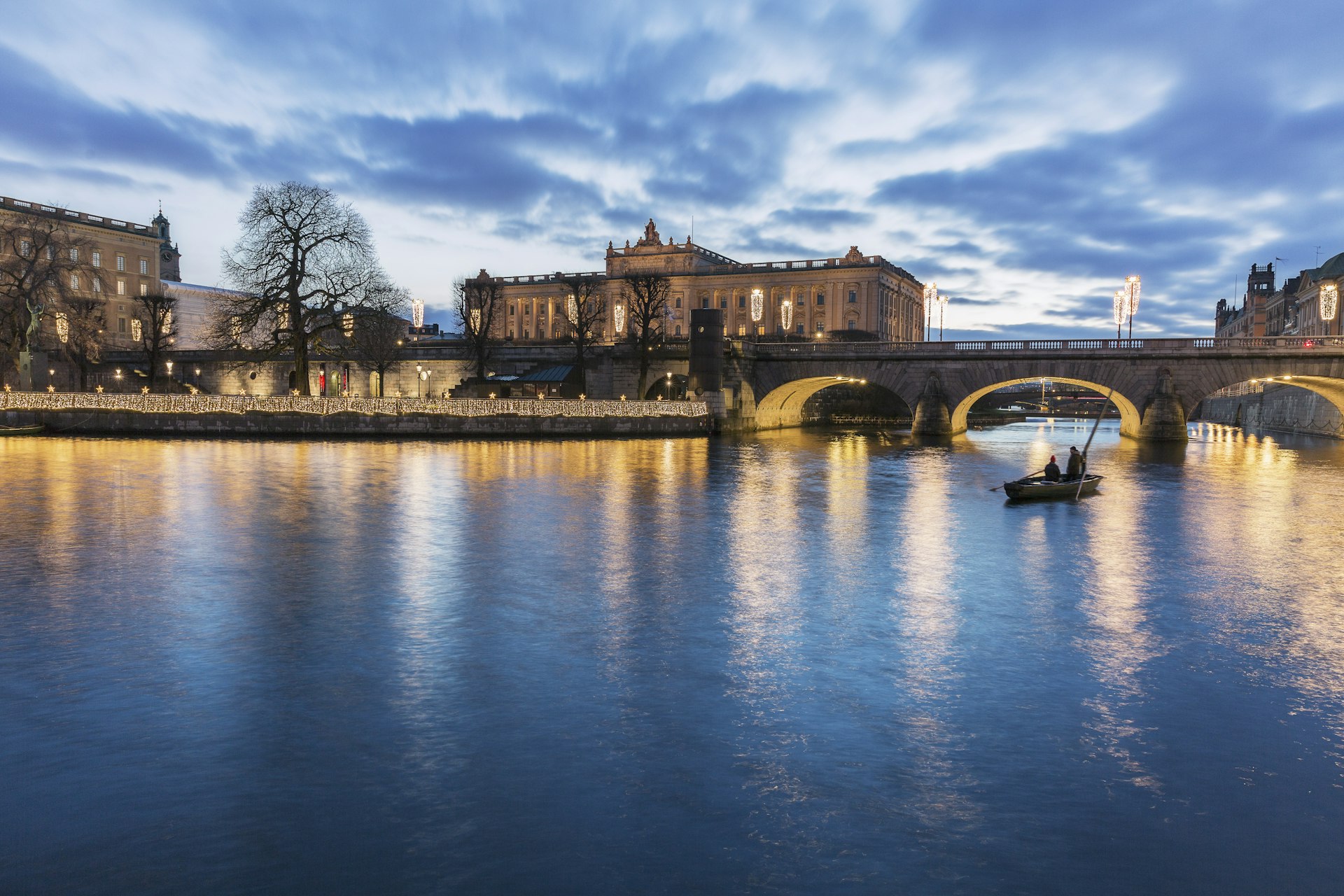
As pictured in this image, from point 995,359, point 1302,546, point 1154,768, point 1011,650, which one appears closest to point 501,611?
point 1011,650

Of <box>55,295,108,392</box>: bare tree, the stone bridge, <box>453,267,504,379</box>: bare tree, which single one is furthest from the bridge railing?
<box>55,295,108,392</box>: bare tree

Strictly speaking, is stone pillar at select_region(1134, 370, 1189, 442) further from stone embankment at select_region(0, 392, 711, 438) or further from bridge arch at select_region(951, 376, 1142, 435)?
stone embankment at select_region(0, 392, 711, 438)

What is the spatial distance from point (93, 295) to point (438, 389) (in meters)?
53.5

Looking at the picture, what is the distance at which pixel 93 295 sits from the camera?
374ft

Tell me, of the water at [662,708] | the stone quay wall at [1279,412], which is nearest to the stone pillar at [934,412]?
the stone quay wall at [1279,412]

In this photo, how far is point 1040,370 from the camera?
70.6m

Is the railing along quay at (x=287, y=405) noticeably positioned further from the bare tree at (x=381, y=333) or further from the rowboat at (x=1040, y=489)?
the rowboat at (x=1040, y=489)

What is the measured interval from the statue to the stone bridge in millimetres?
47811

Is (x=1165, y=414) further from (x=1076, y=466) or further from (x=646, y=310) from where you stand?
(x=646, y=310)

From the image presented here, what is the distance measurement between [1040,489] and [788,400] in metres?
57.7

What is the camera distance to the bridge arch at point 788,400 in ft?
261

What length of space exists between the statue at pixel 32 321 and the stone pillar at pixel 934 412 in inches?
2496

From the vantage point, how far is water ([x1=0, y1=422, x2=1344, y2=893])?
786cm

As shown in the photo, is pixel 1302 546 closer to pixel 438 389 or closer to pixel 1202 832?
pixel 1202 832
